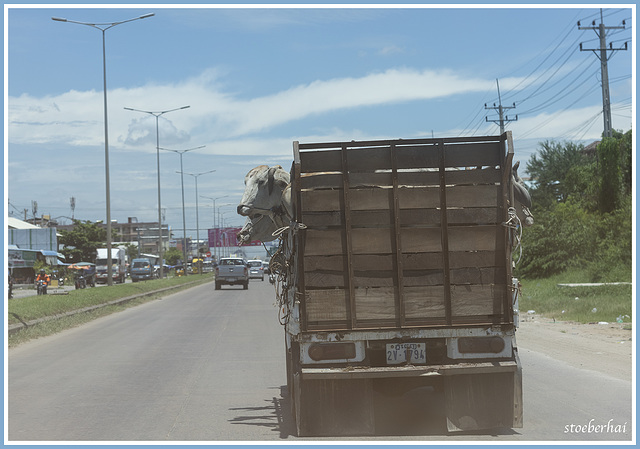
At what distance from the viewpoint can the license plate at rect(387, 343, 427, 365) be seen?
23.5 ft

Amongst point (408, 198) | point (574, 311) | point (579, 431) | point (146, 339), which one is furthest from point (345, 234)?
point (574, 311)

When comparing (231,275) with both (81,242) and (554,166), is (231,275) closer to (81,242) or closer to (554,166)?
(554,166)

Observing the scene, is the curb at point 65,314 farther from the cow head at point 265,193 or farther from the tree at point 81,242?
the tree at point 81,242

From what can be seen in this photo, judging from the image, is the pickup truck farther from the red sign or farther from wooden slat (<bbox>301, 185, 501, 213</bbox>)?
the red sign

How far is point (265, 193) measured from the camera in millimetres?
8305

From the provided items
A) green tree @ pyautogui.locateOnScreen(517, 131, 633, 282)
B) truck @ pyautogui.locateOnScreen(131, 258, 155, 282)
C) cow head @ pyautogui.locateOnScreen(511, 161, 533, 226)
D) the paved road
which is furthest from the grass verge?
truck @ pyautogui.locateOnScreen(131, 258, 155, 282)

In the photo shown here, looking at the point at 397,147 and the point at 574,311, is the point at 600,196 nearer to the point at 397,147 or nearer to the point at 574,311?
the point at 574,311

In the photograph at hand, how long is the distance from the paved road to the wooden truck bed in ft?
3.66

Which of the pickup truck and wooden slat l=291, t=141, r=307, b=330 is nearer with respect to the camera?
wooden slat l=291, t=141, r=307, b=330

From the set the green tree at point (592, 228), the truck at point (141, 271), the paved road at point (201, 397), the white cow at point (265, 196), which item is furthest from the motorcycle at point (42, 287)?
the truck at point (141, 271)

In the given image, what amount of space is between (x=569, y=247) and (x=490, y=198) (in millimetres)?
33210

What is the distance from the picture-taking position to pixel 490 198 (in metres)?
7.30

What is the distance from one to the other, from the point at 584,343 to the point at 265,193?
29.9ft

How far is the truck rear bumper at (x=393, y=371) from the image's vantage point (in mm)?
7004
